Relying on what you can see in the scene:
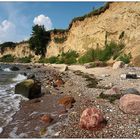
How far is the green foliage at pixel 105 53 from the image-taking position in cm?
4417

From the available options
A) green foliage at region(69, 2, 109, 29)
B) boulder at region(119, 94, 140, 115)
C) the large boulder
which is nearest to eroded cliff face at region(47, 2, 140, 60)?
green foliage at region(69, 2, 109, 29)

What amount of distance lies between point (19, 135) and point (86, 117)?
2.16m

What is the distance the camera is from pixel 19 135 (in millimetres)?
9938

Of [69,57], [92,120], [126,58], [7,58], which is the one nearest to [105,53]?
[126,58]

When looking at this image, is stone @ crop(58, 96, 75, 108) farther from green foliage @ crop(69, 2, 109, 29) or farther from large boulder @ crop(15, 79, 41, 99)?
green foliage @ crop(69, 2, 109, 29)

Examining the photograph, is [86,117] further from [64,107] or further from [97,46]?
[97,46]

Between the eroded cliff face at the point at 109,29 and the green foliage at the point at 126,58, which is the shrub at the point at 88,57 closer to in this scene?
the eroded cliff face at the point at 109,29

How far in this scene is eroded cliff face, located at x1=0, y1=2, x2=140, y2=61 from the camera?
4291 centimetres

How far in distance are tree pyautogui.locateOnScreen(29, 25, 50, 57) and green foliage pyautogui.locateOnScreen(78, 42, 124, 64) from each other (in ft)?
82.2

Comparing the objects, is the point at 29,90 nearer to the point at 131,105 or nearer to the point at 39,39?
the point at 131,105

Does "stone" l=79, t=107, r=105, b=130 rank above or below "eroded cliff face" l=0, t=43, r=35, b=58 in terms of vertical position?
below

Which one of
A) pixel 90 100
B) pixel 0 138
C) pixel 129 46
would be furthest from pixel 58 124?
pixel 129 46

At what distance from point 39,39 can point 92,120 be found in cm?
6491

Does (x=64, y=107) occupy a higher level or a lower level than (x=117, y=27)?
lower
